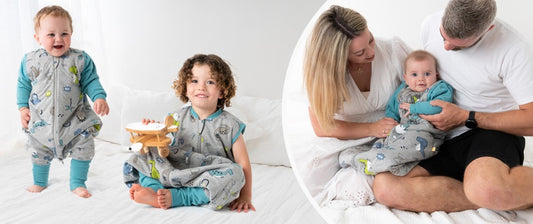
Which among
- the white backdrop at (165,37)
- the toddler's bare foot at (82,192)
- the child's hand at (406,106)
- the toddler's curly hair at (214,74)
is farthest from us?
the white backdrop at (165,37)

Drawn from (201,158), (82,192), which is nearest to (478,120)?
(201,158)

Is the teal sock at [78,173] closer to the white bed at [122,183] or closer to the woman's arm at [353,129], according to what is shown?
the white bed at [122,183]

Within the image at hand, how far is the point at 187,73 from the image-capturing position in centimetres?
161

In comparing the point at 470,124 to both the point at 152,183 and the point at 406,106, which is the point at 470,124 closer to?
the point at 406,106

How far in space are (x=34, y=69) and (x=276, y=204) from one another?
34.8 inches

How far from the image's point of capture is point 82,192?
1.71 m

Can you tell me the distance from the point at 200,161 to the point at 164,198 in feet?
0.53

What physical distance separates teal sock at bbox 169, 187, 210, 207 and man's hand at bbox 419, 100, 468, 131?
64cm

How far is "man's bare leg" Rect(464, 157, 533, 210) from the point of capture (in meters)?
1.29

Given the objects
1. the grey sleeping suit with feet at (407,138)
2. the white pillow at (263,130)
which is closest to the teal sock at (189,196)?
the grey sleeping suit with feet at (407,138)

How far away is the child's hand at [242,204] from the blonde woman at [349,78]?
21 centimetres

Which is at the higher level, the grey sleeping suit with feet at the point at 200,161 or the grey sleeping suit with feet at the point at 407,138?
the grey sleeping suit with feet at the point at 407,138

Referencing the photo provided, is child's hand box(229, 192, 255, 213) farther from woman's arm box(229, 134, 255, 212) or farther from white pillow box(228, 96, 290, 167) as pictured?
white pillow box(228, 96, 290, 167)

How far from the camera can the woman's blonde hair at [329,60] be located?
1370 mm
